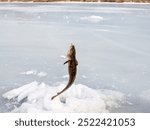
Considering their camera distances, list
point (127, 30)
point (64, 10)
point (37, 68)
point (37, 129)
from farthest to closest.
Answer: point (64, 10) → point (127, 30) → point (37, 68) → point (37, 129)

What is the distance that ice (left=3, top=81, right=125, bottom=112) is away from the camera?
4.44 m

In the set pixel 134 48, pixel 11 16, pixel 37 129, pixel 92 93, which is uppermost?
pixel 11 16

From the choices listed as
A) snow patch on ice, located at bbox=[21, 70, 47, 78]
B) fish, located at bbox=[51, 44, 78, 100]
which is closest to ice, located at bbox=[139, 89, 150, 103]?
fish, located at bbox=[51, 44, 78, 100]

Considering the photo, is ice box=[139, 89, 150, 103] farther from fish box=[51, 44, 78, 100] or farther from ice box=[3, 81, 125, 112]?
fish box=[51, 44, 78, 100]

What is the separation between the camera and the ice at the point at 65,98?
14.6 feet

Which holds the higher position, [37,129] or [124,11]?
[124,11]

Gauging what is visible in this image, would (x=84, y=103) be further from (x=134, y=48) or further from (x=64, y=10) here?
(x=64, y=10)

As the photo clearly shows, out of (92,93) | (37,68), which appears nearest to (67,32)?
(37,68)

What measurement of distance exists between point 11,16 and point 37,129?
2.16 metres

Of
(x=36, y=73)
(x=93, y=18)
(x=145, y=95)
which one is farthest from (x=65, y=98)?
(x=93, y=18)

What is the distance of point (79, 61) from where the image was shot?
484 cm

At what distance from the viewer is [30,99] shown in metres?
4.55

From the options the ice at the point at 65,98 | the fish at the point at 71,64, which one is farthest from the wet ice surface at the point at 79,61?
the fish at the point at 71,64

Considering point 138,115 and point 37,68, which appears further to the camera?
point 37,68
